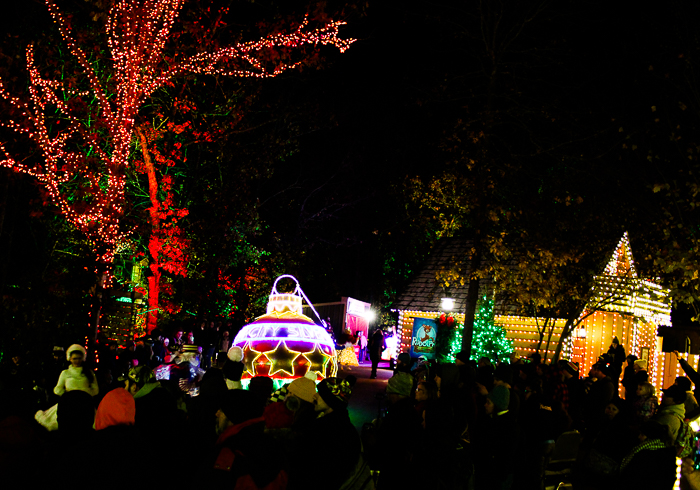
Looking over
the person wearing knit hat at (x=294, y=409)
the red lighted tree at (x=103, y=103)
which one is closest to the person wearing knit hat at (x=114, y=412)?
the person wearing knit hat at (x=294, y=409)

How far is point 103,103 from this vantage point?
16.0 metres

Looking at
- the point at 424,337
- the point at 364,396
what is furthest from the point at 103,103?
the point at 424,337

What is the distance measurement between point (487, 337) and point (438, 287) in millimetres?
5161

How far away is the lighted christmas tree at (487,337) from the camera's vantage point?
23.0 m

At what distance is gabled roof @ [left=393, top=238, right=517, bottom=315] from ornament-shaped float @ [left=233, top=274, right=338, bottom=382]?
12.8m

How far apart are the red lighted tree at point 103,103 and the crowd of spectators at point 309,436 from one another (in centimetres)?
662

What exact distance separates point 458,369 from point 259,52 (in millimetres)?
11797

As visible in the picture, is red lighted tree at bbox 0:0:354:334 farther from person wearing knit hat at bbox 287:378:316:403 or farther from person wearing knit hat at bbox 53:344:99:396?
person wearing knit hat at bbox 287:378:316:403

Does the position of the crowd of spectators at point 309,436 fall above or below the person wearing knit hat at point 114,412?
below

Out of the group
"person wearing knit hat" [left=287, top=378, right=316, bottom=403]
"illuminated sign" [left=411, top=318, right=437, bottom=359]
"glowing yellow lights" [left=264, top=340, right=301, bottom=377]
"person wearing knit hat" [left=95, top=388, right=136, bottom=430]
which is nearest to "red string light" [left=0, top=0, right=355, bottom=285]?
"glowing yellow lights" [left=264, top=340, right=301, bottom=377]

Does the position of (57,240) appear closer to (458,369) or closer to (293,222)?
(458,369)

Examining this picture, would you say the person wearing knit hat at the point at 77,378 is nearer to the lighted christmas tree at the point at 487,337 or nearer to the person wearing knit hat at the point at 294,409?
the person wearing knit hat at the point at 294,409

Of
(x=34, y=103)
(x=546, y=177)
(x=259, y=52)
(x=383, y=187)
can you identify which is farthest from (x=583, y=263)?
(x=383, y=187)

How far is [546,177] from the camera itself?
18.5m
